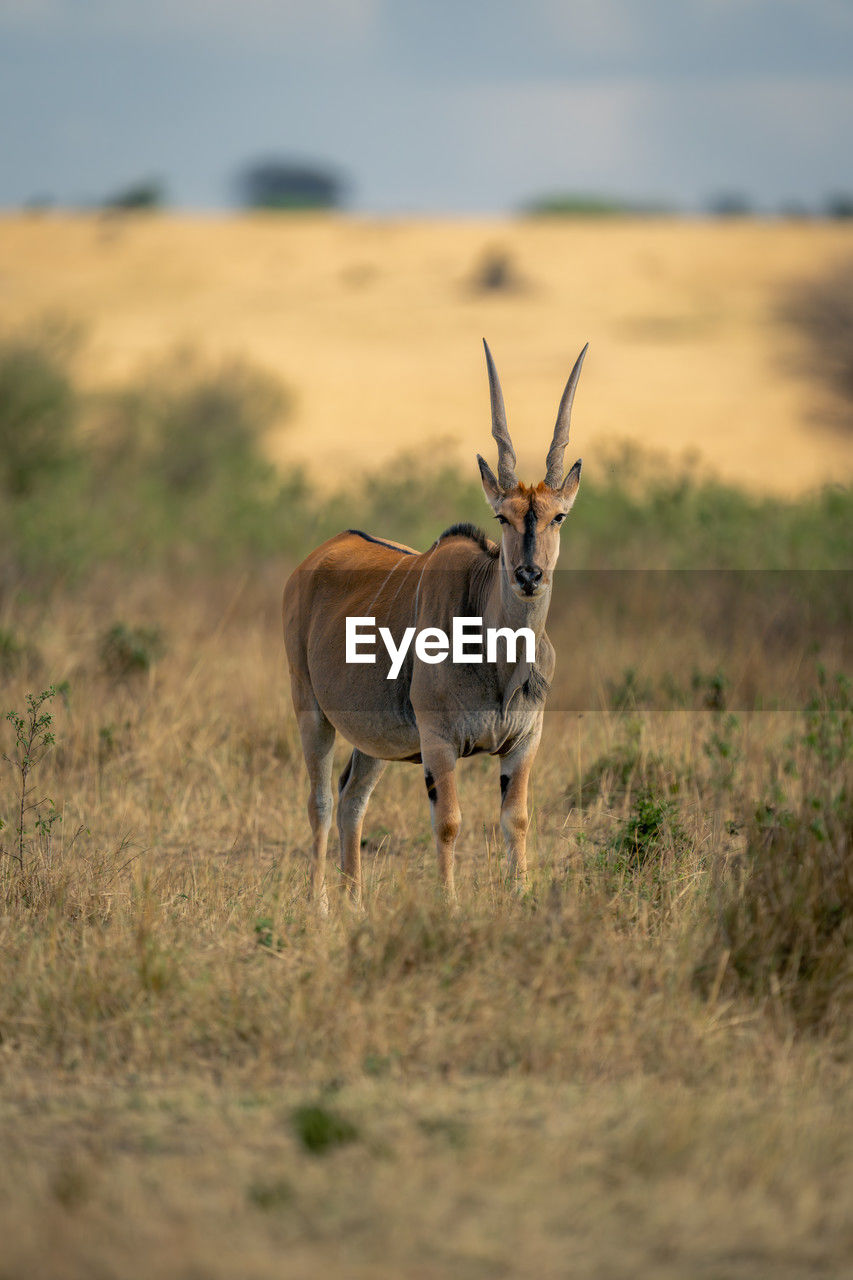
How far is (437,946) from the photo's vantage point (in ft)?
16.5

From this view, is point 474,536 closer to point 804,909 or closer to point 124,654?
point 804,909

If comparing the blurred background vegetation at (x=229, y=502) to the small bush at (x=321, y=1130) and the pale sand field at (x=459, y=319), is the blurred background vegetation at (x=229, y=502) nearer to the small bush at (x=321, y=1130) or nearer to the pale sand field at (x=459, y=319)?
the pale sand field at (x=459, y=319)

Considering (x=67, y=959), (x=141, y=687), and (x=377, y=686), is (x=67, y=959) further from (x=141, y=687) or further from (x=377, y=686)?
(x=141, y=687)

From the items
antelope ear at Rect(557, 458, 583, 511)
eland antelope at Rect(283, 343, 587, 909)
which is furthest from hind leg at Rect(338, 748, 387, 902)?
antelope ear at Rect(557, 458, 583, 511)

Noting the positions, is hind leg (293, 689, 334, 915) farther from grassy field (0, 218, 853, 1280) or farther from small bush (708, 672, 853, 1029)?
small bush (708, 672, 853, 1029)

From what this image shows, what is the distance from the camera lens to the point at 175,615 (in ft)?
39.9

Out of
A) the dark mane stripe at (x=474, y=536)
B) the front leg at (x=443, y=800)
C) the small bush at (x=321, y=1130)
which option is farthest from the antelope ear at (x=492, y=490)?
the small bush at (x=321, y=1130)

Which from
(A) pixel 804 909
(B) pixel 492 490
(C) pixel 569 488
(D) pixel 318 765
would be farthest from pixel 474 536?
(A) pixel 804 909

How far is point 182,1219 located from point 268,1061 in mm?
975

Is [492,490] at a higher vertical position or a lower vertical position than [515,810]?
higher

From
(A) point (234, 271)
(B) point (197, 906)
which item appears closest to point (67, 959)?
(B) point (197, 906)

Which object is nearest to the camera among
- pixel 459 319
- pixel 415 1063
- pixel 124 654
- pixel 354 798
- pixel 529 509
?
Result: pixel 415 1063

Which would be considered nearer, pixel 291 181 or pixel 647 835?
pixel 647 835

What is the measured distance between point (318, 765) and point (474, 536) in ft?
4.76
